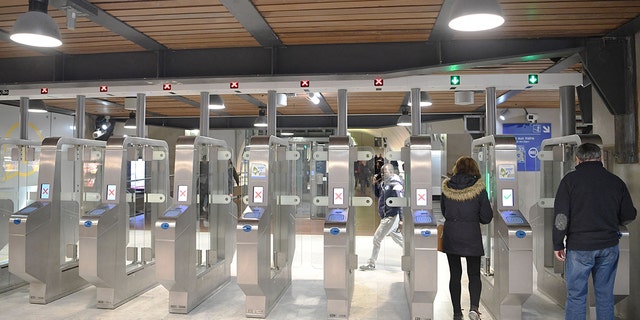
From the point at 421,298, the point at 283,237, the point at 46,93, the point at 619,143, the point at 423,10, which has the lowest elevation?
the point at 421,298

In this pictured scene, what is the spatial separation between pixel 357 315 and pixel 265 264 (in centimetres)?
99

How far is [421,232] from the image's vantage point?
377cm

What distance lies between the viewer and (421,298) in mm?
3916

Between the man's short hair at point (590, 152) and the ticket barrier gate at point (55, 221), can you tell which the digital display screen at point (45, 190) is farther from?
the man's short hair at point (590, 152)

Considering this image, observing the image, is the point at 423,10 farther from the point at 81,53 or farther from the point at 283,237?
the point at 81,53

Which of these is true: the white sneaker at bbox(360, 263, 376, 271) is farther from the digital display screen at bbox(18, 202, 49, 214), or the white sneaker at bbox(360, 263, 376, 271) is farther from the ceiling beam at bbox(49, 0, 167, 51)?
the digital display screen at bbox(18, 202, 49, 214)

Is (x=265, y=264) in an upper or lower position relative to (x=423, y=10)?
lower

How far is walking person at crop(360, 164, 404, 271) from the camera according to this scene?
17.2 feet

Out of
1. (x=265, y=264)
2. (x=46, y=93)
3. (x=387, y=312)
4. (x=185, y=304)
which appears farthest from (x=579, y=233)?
(x=46, y=93)

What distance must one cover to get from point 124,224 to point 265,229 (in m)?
1.57

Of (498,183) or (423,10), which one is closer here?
(423,10)

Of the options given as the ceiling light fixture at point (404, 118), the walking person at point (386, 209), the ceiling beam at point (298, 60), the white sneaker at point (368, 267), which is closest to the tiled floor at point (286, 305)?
the white sneaker at point (368, 267)

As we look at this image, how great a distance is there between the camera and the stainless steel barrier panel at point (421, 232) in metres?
3.77

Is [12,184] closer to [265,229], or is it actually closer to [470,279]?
[265,229]
